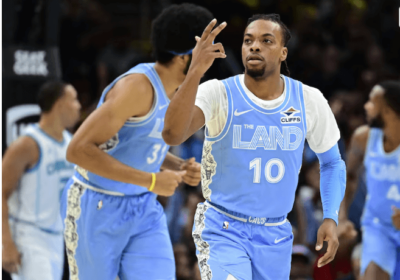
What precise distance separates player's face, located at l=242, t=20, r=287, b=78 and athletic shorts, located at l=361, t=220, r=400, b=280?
2.54 meters

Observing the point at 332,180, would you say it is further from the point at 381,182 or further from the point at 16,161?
the point at 16,161

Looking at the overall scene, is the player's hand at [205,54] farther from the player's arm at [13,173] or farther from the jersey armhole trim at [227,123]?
the player's arm at [13,173]

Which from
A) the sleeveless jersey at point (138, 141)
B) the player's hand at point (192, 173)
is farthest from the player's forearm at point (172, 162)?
the sleeveless jersey at point (138, 141)

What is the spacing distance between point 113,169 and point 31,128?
215 cm

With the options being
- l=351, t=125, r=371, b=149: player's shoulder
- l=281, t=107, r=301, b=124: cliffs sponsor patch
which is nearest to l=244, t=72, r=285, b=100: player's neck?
l=281, t=107, r=301, b=124: cliffs sponsor patch

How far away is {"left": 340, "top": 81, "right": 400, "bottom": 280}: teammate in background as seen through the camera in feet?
16.6

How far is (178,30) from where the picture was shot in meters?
3.70

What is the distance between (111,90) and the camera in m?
3.55

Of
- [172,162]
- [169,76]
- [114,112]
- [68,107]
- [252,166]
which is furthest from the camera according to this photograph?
[68,107]

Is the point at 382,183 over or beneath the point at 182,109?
beneath

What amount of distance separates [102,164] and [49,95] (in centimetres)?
227

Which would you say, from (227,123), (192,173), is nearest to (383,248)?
(192,173)

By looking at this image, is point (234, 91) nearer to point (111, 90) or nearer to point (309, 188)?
point (111, 90)

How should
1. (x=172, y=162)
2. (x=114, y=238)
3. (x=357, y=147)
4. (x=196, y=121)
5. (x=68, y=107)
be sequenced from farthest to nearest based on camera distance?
(x=357, y=147) < (x=68, y=107) < (x=172, y=162) < (x=114, y=238) < (x=196, y=121)
